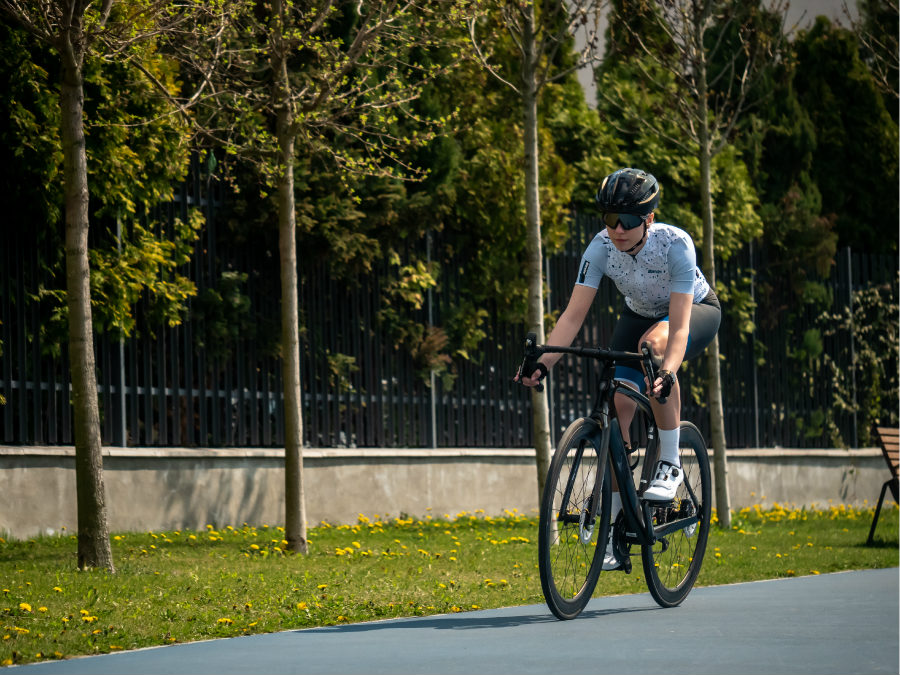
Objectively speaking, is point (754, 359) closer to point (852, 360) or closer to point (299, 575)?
point (852, 360)

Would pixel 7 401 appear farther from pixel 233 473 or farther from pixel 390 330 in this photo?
pixel 390 330

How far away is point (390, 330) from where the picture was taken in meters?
15.1

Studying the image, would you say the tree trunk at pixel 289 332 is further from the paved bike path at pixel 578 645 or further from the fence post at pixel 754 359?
the fence post at pixel 754 359

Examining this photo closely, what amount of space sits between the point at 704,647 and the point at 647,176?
2.35 meters

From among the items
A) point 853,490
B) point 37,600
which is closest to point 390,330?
point 37,600

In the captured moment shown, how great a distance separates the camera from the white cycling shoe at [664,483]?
6.68 m

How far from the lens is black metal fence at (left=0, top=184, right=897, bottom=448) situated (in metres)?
11.9

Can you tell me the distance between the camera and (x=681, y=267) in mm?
6664

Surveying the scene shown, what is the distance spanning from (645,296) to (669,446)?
0.78 metres

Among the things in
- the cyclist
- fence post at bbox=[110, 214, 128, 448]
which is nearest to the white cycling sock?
the cyclist

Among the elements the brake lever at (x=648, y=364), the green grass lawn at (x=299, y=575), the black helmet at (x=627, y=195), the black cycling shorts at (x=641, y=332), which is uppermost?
the black helmet at (x=627, y=195)

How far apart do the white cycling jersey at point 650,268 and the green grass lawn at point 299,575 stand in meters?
1.90

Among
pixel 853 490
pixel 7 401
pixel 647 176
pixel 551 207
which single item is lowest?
pixel 853 490

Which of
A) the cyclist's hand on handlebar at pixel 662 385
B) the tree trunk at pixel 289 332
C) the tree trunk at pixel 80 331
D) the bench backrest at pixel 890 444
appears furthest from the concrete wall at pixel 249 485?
the cyclist's hand on handlebar at pixel 662 385
